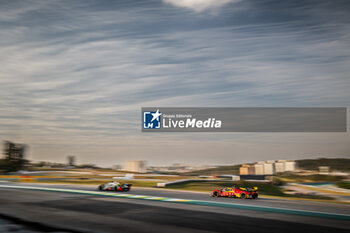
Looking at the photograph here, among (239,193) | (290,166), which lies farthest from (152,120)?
(290,166)

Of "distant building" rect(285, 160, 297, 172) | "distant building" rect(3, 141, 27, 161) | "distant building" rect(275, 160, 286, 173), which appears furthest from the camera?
"distant building" rect(285, 160, 297, 172)

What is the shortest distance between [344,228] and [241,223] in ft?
12.8

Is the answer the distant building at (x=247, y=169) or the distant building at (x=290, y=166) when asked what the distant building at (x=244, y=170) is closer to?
the distant building at (x=247, y=169)

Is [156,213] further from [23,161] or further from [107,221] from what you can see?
[23,161]

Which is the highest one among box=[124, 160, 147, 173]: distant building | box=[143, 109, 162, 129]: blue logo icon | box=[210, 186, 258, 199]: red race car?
box=[143, 109, 162, 129]: blue logo icon

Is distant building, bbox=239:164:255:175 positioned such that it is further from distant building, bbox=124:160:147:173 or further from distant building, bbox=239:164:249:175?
distant building, bbox=124:160:147:173

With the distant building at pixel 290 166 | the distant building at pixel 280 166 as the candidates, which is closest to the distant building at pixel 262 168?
the distant building at pixel 280 166

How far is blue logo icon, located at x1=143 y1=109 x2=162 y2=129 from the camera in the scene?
28.5 metres

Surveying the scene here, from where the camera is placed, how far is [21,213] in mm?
13844

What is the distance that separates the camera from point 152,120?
2867cm

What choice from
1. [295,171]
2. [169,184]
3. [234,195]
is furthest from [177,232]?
[295,171]

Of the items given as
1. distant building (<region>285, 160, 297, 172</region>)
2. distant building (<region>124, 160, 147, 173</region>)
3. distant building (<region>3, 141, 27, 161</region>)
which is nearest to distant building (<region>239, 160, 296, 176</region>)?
distant building (<region>285, 160, 297, 172</region>)

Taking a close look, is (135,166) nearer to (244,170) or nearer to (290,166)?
(244,170)

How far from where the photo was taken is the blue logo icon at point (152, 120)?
28.5 m
